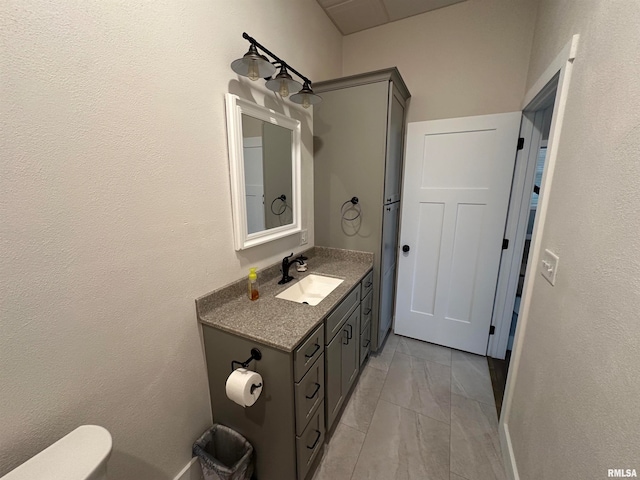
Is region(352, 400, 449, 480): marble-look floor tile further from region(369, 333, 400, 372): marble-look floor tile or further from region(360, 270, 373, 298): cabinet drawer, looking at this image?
region(360, 270, 373, 298): cabinet drawer

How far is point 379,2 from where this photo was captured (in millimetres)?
1977

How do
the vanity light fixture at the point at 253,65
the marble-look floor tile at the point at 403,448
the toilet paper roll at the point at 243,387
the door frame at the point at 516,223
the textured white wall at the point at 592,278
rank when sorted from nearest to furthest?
the textured white wall at the point at 592,278 → the toilet paper roll at the point at 243,387 → the vanity light fixture at the point at 253,65 → the marble-look floor tile at the point at 403,448 → the door frame at the point at 516,223

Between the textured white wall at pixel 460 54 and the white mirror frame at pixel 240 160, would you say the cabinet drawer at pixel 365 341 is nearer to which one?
the white mirror frame at pixel 240 160

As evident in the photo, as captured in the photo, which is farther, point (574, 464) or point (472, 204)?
point (472, 204)

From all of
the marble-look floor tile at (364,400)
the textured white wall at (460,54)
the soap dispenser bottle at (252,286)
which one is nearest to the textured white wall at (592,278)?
the textured white wall at (460,54)

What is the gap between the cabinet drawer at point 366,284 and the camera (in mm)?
1892

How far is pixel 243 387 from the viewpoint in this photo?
3.44 ft

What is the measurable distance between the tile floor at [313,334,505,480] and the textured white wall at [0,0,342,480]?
3.06 ft

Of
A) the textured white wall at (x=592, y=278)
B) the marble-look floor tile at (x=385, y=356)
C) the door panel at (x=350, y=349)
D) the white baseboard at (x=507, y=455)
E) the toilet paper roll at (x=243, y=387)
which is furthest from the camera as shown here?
the marble-look floor tile at (x=385, y=356)

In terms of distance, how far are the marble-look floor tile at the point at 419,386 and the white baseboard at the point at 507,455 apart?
308 millimetres

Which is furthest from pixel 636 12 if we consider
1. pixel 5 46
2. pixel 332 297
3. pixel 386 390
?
pixel 386 390

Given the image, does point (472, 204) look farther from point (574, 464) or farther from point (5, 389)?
point (5, 389)

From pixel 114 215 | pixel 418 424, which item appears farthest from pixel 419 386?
pixel 114 215

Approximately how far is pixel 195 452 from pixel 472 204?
8.22ft
